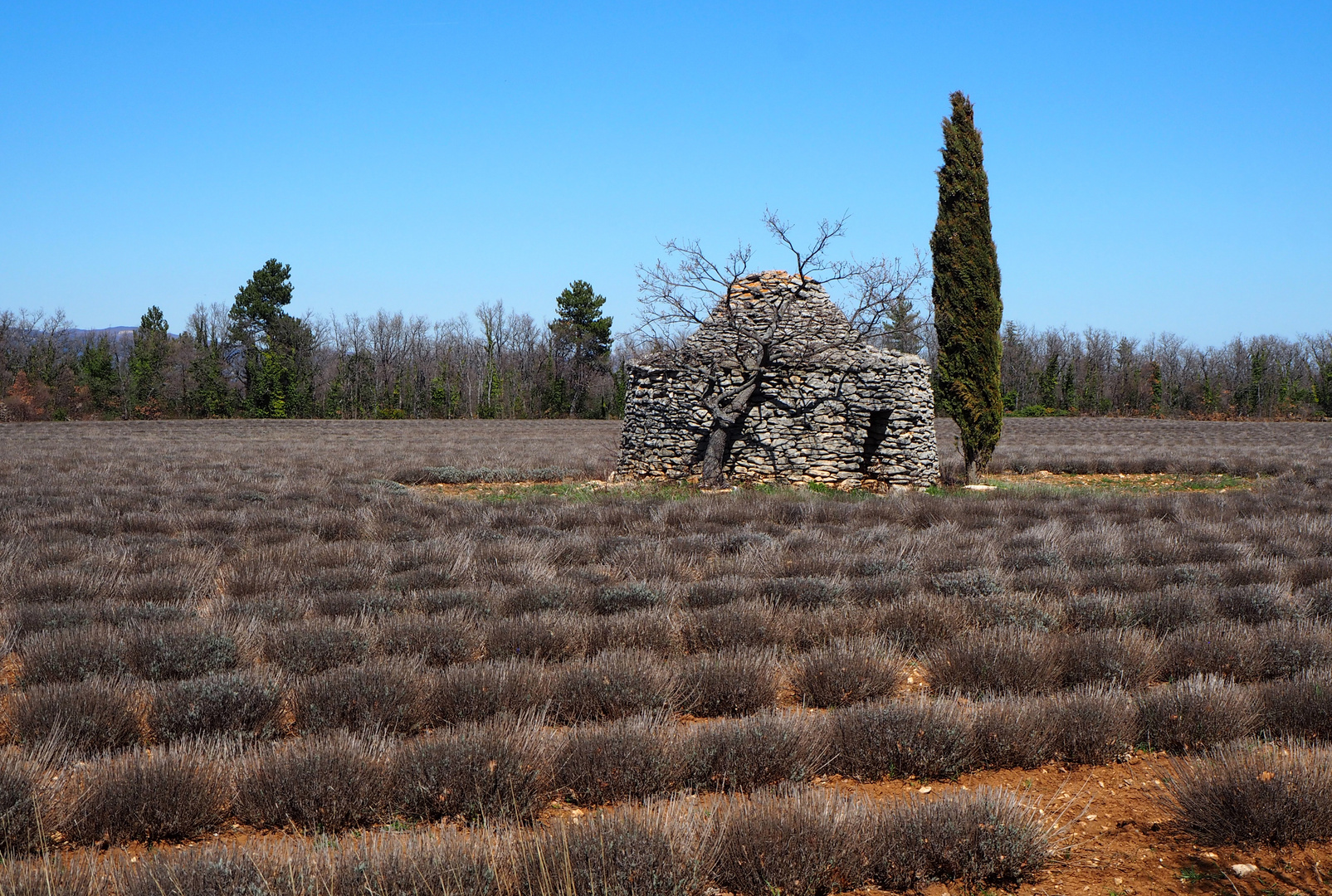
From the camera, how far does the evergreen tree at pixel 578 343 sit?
2325 inches

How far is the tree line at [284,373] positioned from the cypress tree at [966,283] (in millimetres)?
39335

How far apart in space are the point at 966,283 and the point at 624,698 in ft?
49.7

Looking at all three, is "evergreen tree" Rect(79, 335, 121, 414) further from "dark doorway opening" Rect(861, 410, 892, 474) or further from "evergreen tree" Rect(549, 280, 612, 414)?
"dark doorway opening" Rect(861, 410, 892, 474)

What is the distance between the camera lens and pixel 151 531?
10930 mm

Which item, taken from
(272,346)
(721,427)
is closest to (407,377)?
(272,346)

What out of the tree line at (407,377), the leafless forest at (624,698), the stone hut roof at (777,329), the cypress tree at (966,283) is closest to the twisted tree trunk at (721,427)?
the stone hut roof at (777,329)

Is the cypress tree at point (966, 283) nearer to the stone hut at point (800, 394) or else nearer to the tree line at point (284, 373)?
the stone hut at point (800, 394)

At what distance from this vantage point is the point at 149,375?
5300cm

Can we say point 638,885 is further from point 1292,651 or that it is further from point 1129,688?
point 1292,651

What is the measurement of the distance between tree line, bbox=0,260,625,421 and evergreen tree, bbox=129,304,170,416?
71 millimetres

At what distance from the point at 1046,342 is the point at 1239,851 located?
88.1m

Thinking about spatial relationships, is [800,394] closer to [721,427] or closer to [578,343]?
[721,427]

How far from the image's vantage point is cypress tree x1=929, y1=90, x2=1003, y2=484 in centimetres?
1750

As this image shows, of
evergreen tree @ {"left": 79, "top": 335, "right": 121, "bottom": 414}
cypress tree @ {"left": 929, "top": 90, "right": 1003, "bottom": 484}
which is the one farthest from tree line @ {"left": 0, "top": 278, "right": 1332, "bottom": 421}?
cypress tree @ {"left": 929, "top": 90, "right": 1003, "bottom": 484}
